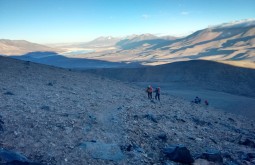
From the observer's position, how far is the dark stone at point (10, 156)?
6.64 meters

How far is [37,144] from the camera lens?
8.02 m

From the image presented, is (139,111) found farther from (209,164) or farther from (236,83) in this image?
(236,83)

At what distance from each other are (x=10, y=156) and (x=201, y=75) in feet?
146

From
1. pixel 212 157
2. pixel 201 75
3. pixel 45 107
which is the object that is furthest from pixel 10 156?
pixel 201 75

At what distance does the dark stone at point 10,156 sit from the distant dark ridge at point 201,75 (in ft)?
118

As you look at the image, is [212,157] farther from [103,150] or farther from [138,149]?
[103,150]

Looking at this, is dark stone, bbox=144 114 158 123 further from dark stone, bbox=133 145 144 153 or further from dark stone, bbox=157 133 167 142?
dark stone, bbox=133 145 144 153

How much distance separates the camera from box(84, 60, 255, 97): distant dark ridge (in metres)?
42.4

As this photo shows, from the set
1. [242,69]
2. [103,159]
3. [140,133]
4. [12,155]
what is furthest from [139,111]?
[242,69]

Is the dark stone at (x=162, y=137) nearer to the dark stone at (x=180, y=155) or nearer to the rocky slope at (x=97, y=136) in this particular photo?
the rocky slope at (x=97, y=136)

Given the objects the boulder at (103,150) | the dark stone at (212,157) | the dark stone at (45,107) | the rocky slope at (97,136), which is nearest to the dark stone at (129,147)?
the rocky slope at (97,136)

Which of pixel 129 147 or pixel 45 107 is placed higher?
pixel 45 107

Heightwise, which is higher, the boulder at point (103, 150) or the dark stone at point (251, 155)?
the boulder at point (103, 150)

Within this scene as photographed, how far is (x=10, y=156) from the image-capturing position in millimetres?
6750
